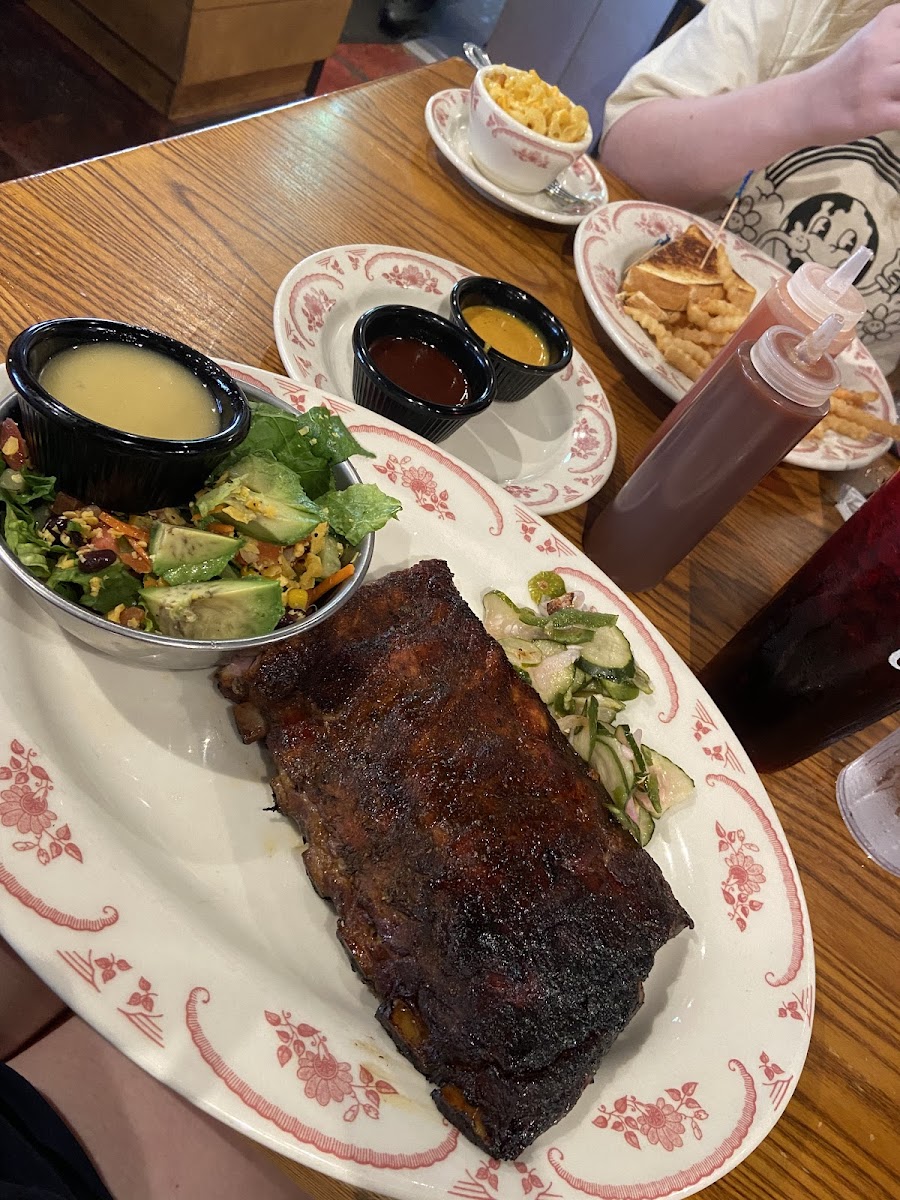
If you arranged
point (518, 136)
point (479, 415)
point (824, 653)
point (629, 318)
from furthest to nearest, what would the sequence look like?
point (518, 136) → point (629, 318) → point (479, 415) → point (824, 653)

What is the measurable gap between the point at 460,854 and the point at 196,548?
77 cm

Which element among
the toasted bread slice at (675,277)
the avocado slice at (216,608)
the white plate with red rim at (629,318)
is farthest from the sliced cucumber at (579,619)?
the toasted bread slice at (675,277)

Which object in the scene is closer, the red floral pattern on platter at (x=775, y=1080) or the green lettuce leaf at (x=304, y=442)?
the red floral pattern on platter at (x=775, y=1080)

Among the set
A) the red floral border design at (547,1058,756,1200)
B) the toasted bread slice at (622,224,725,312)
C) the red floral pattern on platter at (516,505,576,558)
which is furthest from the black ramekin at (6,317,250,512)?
the toasted bread slice at (622,224,725,312)

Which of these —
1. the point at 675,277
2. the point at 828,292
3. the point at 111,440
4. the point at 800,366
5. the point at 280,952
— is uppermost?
the point at 828,292

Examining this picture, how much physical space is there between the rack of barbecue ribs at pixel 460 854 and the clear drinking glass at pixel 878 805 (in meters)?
0.87

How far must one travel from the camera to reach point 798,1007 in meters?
1.67

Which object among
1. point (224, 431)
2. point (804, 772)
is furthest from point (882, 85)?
point (224, 431)

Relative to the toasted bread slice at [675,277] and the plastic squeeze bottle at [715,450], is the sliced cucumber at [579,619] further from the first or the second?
the toasted bread slice at [675,277]

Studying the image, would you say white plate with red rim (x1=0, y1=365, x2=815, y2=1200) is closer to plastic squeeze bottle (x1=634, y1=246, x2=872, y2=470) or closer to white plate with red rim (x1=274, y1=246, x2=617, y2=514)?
white plate with red rim (x1=274, y1=246, x2=617, y2=514)

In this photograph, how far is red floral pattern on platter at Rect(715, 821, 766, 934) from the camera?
5.94 ft

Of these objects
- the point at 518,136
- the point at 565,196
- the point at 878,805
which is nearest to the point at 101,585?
the point at 878,805

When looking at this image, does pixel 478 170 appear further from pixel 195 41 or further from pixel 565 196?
pixel 195 41

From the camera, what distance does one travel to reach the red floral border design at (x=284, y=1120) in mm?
1227
